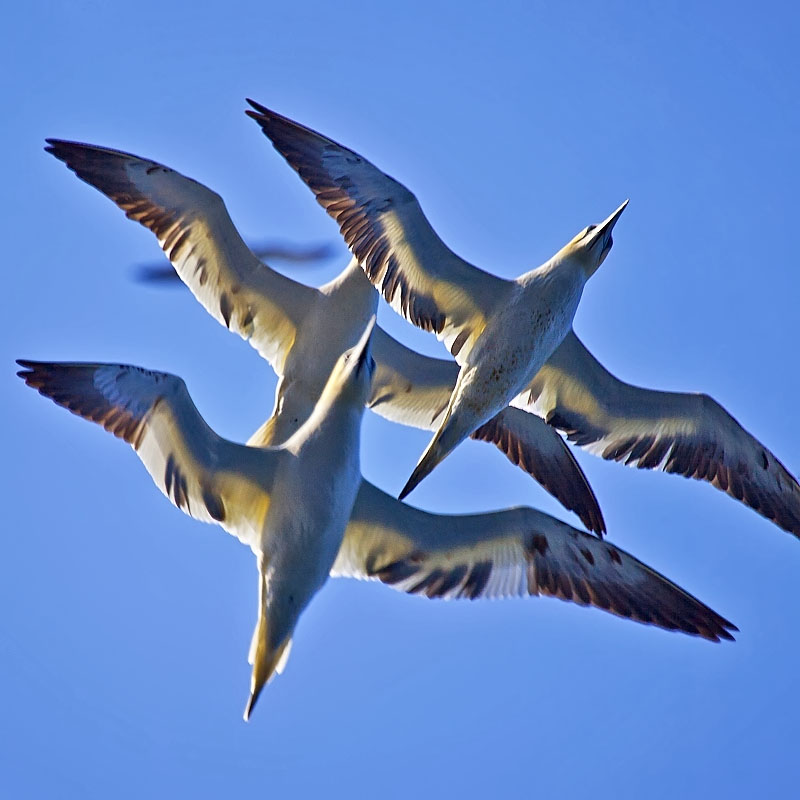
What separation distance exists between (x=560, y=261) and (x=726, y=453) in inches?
97.8

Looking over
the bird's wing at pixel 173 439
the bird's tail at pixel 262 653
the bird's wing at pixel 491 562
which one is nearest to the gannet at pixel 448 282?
the bird's wing at pixel 491 562

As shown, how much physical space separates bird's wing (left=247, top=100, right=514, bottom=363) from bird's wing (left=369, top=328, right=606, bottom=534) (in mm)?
1702

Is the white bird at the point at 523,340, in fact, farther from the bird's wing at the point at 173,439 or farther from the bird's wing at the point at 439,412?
the bird's wing at the point at 173,439

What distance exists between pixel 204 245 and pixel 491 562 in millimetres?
3988

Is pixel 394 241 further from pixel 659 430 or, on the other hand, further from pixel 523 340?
pixel 659 430

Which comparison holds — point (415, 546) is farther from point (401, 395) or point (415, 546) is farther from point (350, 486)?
point (401, 395)

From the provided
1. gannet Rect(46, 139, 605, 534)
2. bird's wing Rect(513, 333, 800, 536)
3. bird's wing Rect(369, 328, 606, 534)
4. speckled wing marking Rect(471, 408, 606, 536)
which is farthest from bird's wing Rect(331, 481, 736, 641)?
bird's wing Rect(369, 328, 606, 534)

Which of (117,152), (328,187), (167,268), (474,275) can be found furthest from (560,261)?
(167,268)

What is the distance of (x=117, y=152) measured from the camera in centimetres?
1200

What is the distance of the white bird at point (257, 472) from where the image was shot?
31.5 ft

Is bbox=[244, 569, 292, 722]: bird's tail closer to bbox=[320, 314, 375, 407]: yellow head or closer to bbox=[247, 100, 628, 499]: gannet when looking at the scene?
bbox=[320, 314, 375, 407]: yellow head

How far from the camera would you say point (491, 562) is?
1074 cm

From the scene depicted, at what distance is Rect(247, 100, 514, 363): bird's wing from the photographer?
37.1ft

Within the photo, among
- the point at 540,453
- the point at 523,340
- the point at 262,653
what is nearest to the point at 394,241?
the point at 523,340
